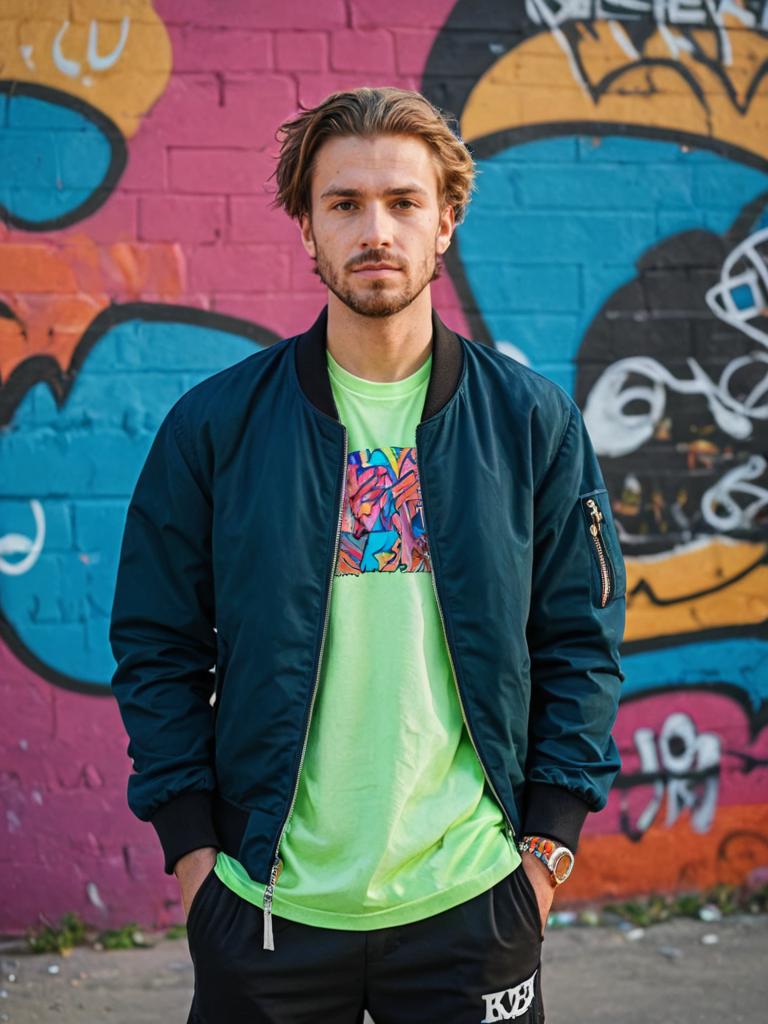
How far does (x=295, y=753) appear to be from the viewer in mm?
1978

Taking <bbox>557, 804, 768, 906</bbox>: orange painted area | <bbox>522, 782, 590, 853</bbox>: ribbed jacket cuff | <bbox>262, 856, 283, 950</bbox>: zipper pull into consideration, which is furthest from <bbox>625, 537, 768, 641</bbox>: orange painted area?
<bbox>262, 856, 283, 950</bbox>: zipper pull

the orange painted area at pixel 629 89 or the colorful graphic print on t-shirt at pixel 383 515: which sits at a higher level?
the orange painted area at pixel 629 89

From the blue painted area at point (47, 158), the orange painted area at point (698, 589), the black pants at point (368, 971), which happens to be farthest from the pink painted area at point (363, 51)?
the black pants at point (368, 971)

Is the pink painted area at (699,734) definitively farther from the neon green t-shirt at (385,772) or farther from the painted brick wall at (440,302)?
the neon green t-shirt at (385,772)

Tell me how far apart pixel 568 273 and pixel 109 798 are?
7.42ft

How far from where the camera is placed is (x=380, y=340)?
84.7 inches

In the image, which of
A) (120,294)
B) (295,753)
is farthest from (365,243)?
(120,294)

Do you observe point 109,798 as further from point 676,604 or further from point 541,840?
point 541,840

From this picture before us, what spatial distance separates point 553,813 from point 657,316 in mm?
2463

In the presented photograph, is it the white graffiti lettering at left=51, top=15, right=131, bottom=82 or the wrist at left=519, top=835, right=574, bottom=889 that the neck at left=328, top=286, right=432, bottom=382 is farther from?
the white graffiti lettering at left=51, top=15, right=131, bottom=82

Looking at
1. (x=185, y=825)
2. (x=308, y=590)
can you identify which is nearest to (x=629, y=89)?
(x=308, y=590)

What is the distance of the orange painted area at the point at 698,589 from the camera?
4203 mm

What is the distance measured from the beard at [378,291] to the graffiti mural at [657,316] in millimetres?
2016

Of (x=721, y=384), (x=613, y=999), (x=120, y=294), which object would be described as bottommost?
(x=613, y=999)
